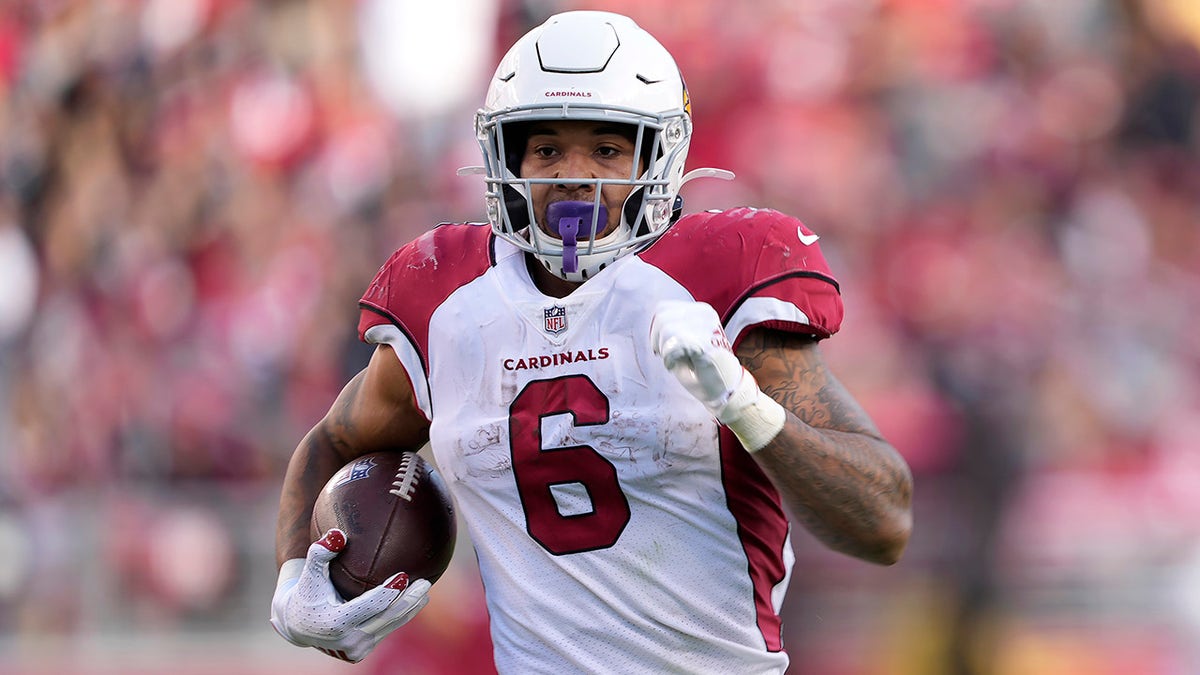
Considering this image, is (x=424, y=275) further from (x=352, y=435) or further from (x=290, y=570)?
(x=290, y=570)

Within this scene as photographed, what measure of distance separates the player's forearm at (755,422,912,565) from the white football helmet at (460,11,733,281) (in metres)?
0.45

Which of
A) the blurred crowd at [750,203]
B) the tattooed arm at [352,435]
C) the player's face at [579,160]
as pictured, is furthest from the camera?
the blurred crowd at [750,203]

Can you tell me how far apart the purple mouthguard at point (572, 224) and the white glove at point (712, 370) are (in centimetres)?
27

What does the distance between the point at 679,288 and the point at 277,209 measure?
17.2ft

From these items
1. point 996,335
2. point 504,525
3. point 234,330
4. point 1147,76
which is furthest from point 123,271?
point 504,525

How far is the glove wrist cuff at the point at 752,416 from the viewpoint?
2270mm

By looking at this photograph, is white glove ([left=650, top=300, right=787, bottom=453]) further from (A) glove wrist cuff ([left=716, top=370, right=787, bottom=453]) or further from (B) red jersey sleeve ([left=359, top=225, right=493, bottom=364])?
(B) red jersey sleeve ([left=359, top=225, right=493, bottom=364])

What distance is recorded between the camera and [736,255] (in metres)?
2.53

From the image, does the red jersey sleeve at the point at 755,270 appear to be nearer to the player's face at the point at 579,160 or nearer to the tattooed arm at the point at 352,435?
the player's face at the point at 579,160

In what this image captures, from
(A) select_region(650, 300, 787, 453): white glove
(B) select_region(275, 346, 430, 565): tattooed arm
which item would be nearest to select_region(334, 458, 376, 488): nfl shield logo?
(B) select_region(275, 346, 430, 565): tattooed arm

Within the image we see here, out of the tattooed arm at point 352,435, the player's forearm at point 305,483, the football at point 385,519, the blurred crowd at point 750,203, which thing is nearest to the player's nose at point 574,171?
the tattooed arm at point 352,435

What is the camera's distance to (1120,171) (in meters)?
6.49

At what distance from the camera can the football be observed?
2.60 metres

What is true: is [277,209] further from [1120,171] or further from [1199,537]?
[1199,537]
